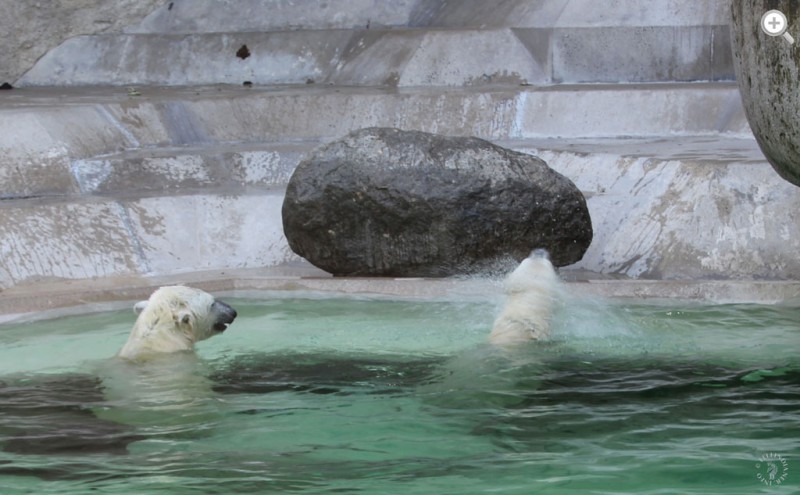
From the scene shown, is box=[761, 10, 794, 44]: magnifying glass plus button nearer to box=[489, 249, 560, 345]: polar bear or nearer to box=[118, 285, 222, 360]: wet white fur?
box=[489, 249, 560, 345]: polar bear

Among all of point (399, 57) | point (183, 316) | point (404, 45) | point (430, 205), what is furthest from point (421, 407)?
point (404, 45)

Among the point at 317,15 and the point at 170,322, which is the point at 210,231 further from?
the point at 317,15

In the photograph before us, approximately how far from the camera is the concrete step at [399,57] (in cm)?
1162

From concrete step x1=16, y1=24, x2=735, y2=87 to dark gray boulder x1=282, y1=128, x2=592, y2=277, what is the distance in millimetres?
3862

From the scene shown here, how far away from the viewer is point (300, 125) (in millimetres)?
11234

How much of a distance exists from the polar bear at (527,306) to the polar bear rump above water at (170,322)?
1376mm

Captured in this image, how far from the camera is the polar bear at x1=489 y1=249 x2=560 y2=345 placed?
596 cm

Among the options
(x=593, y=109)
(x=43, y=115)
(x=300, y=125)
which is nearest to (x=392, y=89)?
(x=300, y=125)

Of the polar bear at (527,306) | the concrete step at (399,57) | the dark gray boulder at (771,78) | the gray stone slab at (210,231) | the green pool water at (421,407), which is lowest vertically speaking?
the green pool water at (421,407)

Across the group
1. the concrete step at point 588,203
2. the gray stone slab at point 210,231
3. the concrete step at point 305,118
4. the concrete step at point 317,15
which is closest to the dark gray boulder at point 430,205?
the concrete step at point 588,203

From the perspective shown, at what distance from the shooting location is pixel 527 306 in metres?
6.09

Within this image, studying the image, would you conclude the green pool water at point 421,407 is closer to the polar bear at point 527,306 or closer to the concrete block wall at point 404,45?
the polar bear at point 527,306

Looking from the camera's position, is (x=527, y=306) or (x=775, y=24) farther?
(x=527, y=306)

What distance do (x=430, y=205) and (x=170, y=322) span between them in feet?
8.27
